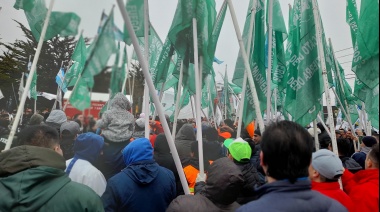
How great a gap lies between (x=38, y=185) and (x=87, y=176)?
74cm

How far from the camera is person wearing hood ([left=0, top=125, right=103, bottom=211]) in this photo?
6.81 ft

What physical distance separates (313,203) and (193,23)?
335 cm

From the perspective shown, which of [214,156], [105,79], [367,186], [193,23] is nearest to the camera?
[105,79]

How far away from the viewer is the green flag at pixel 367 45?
381 centimetres

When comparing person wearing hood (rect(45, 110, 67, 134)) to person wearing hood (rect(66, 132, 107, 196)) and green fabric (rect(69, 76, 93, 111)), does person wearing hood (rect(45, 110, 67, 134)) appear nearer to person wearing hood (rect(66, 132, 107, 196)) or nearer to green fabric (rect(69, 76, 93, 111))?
person wearing hood (rect(66, 132, 107, 196))

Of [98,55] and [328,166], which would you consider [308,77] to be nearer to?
[328,166]

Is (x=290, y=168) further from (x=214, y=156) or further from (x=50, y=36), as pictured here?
(x=214, y=156)

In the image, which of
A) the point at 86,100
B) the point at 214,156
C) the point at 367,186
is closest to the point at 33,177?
the point at 86,100

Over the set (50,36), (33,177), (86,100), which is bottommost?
(33,177)

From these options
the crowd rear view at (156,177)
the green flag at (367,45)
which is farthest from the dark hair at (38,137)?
the green flag at (367,45)

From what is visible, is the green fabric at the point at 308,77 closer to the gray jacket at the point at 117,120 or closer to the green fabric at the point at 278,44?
the green fabric at the point at 278,44

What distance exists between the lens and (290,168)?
5.64 feet

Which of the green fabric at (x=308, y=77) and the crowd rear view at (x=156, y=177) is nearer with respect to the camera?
the crowd rear view at (x=156, y=177)

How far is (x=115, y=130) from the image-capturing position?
3.30m
